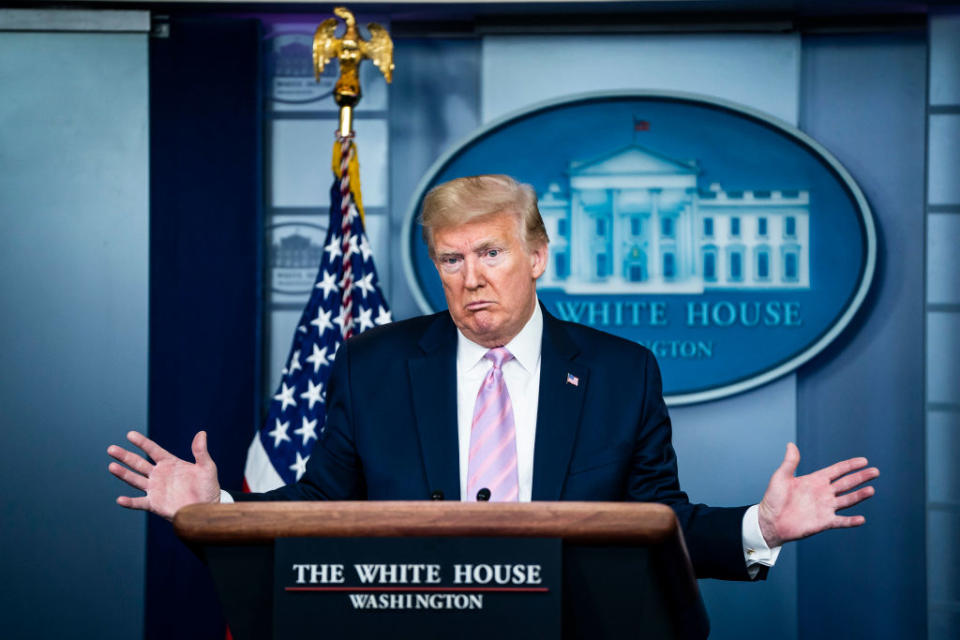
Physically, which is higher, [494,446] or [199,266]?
[199,266]

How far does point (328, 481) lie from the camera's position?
1678mm

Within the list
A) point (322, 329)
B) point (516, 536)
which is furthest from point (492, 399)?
point (322, 329)

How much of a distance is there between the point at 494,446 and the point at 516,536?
70 cm

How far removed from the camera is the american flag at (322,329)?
285 cm

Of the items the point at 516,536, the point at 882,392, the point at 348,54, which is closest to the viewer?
the point at 516,536

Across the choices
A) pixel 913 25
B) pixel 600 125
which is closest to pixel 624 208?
pixel 600 125

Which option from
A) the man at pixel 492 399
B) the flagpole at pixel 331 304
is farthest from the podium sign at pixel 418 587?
the flagpole at pixel 331 304

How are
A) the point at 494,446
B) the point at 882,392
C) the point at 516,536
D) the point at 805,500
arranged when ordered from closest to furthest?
the point at 516,536
the point at 805,500
the point at 494,446
the point at 882,392

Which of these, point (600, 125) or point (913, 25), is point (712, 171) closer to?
point (600, 125)

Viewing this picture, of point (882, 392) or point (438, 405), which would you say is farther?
point (882, 392)

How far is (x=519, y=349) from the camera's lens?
68.4 inches

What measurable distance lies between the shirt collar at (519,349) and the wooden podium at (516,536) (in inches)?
31.7

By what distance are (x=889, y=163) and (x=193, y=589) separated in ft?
9.35

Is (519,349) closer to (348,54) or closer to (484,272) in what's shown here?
(484,272)
